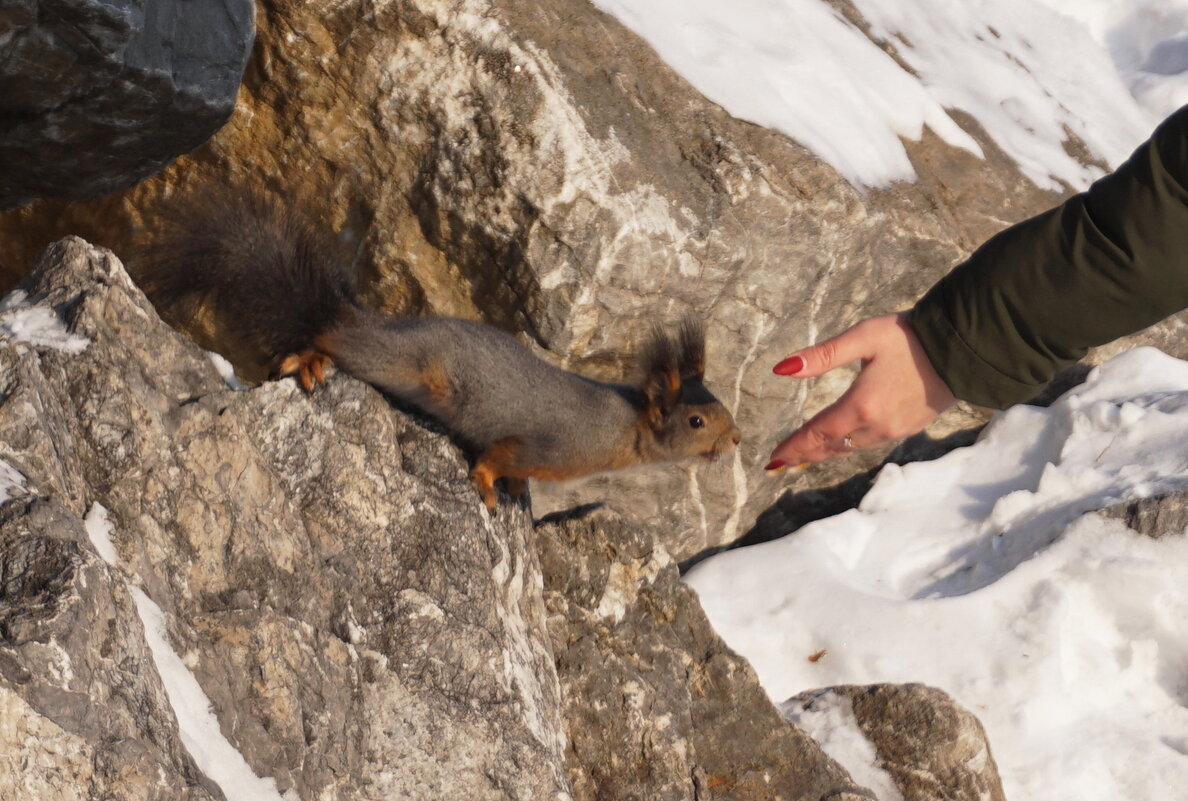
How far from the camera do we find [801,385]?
211 inches

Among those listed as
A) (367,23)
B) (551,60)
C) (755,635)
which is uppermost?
(551,60)

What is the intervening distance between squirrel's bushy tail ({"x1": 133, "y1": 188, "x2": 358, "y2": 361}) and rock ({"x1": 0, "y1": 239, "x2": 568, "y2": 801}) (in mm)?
279

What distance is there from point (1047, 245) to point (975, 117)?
416 cm

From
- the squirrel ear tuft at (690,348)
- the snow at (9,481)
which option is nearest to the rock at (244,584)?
the snow at (9,481)

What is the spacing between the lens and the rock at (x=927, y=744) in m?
3.62

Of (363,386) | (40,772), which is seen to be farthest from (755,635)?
(40,772)

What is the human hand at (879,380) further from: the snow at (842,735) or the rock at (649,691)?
the snow at (842,735)

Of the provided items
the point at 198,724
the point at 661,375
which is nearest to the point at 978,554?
the point at 661,375

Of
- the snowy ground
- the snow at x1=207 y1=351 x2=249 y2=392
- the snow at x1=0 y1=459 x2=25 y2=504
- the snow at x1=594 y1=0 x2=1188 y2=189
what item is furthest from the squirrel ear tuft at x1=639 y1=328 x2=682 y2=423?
the snow at x1=0 y1=459 x2=25 y2=504

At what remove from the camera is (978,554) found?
4.93 m

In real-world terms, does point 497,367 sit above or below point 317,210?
above

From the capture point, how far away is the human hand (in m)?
2.92

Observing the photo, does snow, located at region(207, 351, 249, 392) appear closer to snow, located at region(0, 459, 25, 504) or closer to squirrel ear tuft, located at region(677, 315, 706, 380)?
snow, located at region(0, 459, 25, 504)

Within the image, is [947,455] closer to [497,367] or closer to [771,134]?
[771,134]
